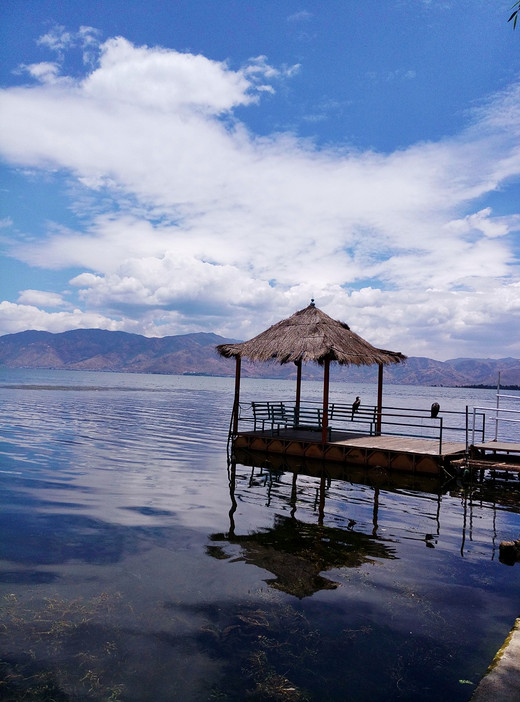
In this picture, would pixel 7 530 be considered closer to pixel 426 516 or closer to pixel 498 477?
pixel 426 516

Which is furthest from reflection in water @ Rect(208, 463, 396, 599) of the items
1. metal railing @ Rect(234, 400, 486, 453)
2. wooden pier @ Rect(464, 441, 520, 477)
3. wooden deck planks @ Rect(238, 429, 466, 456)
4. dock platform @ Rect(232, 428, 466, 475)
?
wooden pier @ Rect(464, 441, 520, 477)

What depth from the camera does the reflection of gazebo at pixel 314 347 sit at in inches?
744

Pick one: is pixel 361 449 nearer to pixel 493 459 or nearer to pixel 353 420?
pixel 353 420

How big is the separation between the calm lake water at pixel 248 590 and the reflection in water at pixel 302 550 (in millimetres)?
49

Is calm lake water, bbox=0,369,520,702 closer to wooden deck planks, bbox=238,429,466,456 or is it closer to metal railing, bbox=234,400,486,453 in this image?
wooden deck planks, bbox=238,429,466,456

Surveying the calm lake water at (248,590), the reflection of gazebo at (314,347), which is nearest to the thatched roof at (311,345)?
the reflection of gazebo at (314,347)

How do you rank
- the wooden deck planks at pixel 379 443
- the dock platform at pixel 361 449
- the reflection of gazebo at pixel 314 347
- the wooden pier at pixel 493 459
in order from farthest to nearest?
the reflection of gazebo at pixel 314 347 < the wooden deck planks at pixel 379 443 < the dock platform at pixel 361 449 < the wooden pier at pixel 493 459

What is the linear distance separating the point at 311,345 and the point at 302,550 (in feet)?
34.7

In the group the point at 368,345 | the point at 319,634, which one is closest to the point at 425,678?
the point at 319,634

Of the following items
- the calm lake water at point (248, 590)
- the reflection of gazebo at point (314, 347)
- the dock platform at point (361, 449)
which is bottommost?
the calm lake water at point (248, 590)

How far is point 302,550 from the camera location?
9.63 meters

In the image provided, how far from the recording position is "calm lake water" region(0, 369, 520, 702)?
5551mm

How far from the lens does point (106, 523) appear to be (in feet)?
36.8

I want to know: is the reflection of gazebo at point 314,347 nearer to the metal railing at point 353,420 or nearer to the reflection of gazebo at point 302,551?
the metal railing at point 353,420
